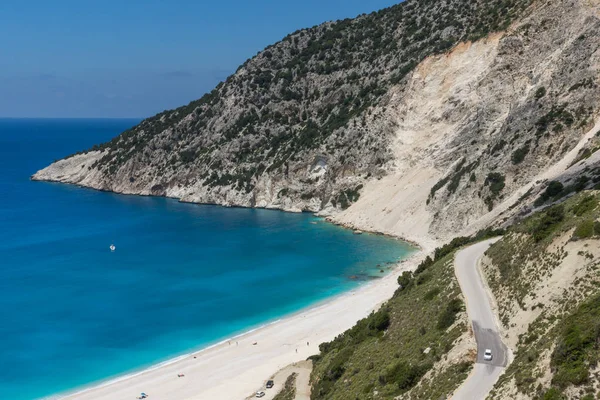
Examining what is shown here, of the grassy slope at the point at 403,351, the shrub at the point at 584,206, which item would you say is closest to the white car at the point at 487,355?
the grassy slope at the point at 403,351

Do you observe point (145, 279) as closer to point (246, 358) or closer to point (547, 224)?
point (246, 358)

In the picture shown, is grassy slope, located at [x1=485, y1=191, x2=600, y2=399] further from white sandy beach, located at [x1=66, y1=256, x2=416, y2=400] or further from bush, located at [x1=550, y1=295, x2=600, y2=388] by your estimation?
white sandy beach, located at [x1=66, y1=256, x2=416, y2=400]

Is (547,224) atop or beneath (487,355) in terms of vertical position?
atop

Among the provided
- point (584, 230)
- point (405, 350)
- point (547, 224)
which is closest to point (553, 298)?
point (584, 230)

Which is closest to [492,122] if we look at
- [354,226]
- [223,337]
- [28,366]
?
[354,226]

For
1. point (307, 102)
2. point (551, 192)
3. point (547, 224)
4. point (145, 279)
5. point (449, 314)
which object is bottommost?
point (449, 314)

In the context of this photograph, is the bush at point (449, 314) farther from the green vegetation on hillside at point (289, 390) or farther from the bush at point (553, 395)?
the green vegetation on hillside at point (289, 390)

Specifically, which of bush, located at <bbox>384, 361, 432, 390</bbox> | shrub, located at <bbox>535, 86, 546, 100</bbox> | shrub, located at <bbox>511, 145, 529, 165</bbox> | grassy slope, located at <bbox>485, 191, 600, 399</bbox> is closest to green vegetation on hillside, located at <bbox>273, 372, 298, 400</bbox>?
bush, located at <bbox>384, 361, 432, 390</bbox>
